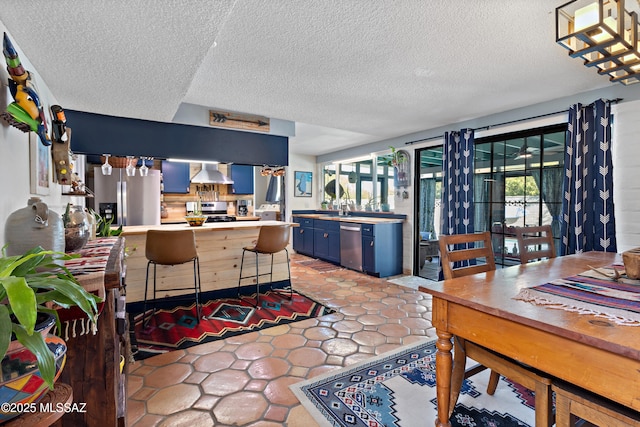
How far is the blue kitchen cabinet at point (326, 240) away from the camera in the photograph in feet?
18.4

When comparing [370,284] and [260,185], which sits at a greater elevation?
[260,185]

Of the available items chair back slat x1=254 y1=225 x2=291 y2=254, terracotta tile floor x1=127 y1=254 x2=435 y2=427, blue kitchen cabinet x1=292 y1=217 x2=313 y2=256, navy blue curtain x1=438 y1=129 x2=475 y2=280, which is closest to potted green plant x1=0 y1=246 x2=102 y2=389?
terracotta tile floor x1=127 y1=254 x2=435 y2=427

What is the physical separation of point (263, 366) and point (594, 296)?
1.94 m

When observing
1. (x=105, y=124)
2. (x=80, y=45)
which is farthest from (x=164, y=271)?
(x=80, y=45)

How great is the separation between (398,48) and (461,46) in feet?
1.39

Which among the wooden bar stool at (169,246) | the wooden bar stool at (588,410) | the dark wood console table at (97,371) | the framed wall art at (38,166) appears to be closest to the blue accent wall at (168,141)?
the wooden bar stool at (169,246)

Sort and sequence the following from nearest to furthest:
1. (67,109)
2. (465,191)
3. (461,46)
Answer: (461,46), (67,109), (465,191)

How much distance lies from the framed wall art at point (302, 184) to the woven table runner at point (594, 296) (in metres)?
5.63

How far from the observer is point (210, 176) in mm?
6340

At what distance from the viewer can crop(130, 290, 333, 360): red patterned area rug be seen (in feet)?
8.52

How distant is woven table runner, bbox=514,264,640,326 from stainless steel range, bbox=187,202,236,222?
19.1 ft

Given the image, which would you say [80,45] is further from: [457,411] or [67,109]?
[457,411]

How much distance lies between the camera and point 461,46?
2107 millimetres

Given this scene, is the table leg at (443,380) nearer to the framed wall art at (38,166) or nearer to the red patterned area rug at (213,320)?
the red patterned area rug at (213,320)
